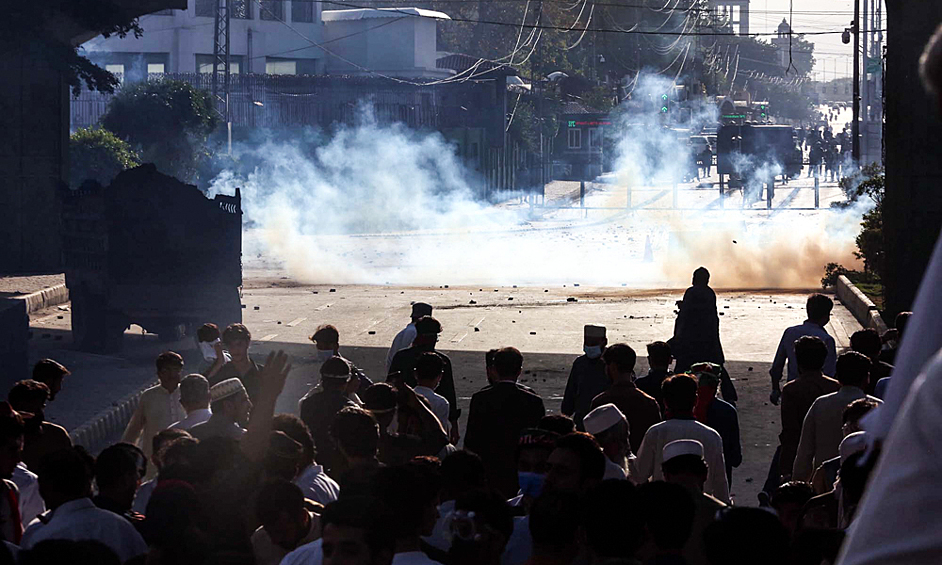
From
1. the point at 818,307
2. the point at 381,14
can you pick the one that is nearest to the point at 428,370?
the point at 818,307

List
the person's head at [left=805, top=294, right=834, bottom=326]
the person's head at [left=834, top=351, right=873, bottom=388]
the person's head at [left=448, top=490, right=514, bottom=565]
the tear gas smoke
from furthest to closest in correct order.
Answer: the tear gas smoke
the person's head at [left=805, top=294, right=834, bottom=326]
the person's head at [left=834, top=351, right=873, bottom=388]
the person's head at [left=448, top=490, right=514, bottom=565]

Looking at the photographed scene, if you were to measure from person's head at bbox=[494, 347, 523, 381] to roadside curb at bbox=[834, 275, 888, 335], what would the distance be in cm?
1169

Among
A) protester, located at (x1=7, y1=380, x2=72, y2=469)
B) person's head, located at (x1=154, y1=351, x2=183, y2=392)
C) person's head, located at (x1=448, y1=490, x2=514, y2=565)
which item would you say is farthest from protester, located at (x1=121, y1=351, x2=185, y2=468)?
person's head, located at (x1=448, y1=490, x2=514, y2=565)

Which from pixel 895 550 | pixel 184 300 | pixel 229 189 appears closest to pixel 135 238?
pixel 184 300

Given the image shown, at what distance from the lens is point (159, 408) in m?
7.51

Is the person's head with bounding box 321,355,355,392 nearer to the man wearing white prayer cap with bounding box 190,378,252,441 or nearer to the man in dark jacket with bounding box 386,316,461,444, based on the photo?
the man wearing white prayer cap with bounding box 190,378,252,441

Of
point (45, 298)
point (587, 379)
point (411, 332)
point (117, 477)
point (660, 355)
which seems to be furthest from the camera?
point (45, 298)

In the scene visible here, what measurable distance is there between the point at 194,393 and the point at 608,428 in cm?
227

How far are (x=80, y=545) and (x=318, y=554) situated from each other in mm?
807

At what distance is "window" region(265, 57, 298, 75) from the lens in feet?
218

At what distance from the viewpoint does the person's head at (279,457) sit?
4.93 meters

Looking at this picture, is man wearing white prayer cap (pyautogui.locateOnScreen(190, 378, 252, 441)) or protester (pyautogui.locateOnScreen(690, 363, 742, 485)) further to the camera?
protester (pyautogui.locateOnScreen(690, 363, 742, 485))

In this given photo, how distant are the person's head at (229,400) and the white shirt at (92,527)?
208 cm

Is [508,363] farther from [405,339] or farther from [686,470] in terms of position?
[405,339]
